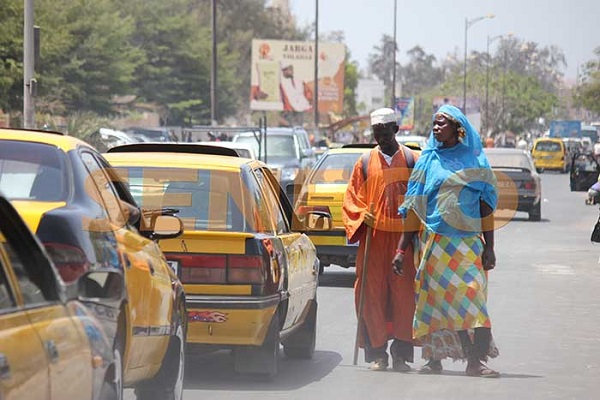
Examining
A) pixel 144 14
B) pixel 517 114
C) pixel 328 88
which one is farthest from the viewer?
pixel 517 114

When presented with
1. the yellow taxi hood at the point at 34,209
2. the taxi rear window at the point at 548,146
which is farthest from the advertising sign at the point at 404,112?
the yellow taxi hood at the point at 34,209

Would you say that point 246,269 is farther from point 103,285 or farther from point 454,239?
point 103,285

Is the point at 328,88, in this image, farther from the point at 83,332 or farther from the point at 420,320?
the point at 83,332

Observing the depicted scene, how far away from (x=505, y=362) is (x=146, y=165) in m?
3.05

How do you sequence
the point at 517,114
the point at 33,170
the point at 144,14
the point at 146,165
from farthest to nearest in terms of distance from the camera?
1. the point at 517,114
2. the point at 144,14
3. the point at 146,165
4. the point at 33,170

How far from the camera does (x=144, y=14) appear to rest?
262 feet

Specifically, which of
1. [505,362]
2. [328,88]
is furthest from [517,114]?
[505,362]

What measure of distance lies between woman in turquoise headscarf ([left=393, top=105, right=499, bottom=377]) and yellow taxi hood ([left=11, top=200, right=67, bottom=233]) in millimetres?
4063

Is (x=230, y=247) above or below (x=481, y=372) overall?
above

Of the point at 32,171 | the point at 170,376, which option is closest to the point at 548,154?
the point at 170,376

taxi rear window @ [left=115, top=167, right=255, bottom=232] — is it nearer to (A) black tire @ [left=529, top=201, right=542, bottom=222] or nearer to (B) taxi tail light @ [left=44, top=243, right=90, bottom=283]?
(B) taxi tail light @ [left=44, top=243, right=90, bottom=283]

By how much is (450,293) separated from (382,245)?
0.73 m

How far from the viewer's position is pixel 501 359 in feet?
37.2

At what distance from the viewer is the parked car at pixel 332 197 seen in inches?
661
